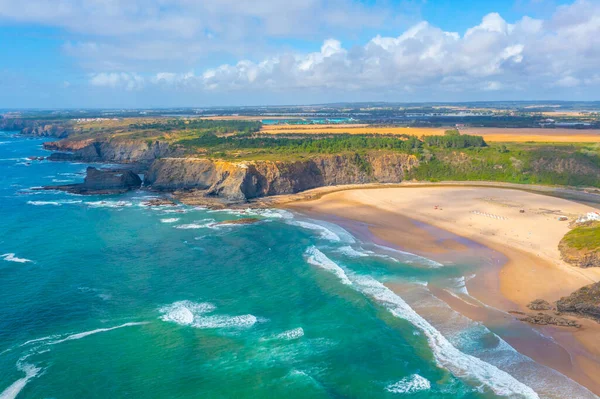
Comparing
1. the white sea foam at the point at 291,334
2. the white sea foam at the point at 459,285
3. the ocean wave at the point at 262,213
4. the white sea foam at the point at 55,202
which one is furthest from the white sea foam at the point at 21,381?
the white sea foam at the point at 55,202

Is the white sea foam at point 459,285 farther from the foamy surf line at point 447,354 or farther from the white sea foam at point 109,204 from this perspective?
the white sea foam at point 109,204

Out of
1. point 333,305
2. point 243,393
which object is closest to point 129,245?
point 333,305

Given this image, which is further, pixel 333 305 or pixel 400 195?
pixel 400 195

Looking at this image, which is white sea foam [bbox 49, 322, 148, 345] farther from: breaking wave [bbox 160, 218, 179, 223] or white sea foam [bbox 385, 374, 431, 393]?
breaking wave [bbox 160, 218, 179, 223]

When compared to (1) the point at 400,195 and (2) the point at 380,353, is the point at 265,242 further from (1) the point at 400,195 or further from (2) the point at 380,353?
(1) the point at 400,195

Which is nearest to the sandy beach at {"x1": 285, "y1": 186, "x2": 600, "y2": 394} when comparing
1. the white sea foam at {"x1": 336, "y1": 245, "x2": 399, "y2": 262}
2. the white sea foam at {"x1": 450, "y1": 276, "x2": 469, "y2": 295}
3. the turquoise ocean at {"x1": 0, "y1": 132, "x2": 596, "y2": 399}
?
the white sea foam at {"x1": 450, "y1": 276, "x2": 469, "y2": 295}

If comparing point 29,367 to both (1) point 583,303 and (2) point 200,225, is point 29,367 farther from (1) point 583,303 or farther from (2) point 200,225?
(1) point 583,303

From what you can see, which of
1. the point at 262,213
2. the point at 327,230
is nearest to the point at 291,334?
the point at 327,230
